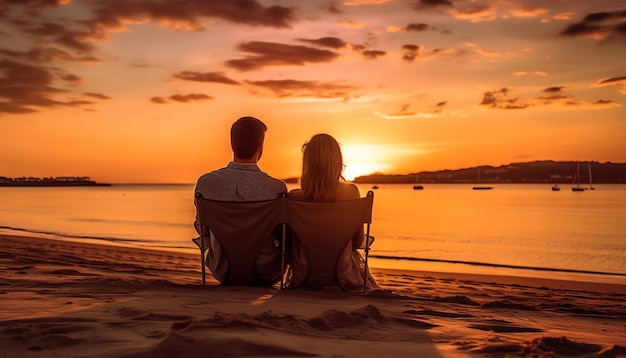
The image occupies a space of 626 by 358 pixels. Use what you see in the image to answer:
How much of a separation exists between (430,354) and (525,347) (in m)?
0.54

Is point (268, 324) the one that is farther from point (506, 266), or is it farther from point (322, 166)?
point (506, 266)

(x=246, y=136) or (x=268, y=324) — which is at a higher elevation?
(x=246, y=136)

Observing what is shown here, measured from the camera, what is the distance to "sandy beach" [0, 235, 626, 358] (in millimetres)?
2871

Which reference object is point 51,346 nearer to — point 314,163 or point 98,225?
point 314,163

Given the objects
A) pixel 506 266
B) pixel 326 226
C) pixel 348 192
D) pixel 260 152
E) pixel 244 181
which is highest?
pixel 260 152

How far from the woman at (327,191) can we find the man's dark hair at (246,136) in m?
0.42

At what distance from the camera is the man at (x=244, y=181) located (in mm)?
5188

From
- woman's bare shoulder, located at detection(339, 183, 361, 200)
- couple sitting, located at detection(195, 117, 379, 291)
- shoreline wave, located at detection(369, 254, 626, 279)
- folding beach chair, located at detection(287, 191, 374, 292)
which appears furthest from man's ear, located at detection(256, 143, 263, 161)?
shoreline wave, located at detection(369, 254, 626, 279)

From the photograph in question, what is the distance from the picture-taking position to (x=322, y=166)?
506 cm

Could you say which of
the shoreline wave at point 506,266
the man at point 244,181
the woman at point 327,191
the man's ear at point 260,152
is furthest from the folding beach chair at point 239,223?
the shoreline wave at point 506,266

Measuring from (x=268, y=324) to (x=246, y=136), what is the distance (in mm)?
2154

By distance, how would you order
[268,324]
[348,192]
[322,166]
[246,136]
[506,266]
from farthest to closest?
[506,266], [348,192], [246,136], [322,166], [268,324]

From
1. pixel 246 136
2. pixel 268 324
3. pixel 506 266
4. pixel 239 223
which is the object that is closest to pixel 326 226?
pixel 239 223

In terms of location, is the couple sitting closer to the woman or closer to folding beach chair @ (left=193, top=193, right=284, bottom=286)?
the woman
